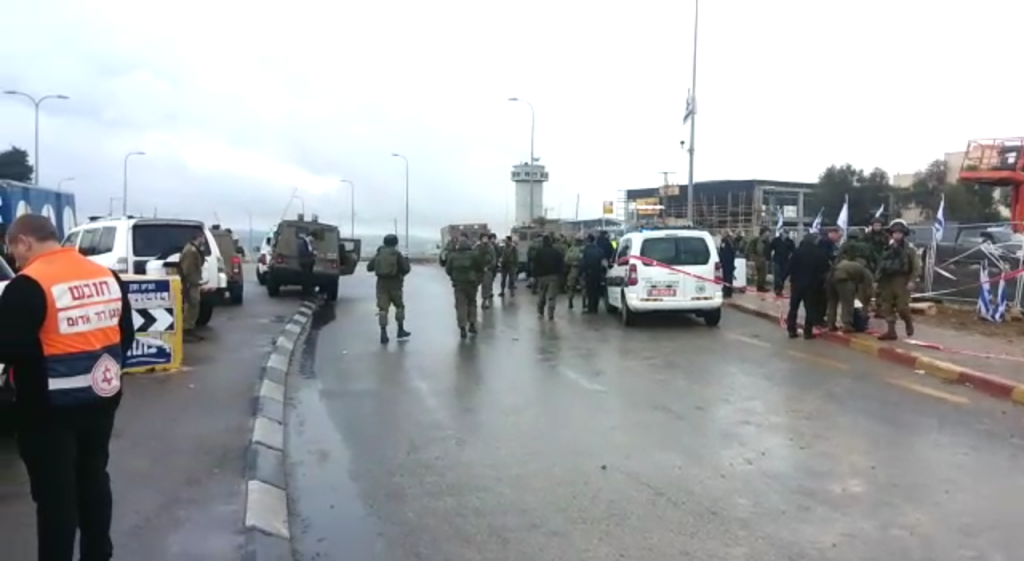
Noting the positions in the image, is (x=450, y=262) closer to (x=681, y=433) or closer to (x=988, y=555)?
(x=681, y=433)

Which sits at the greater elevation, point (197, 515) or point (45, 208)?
point (45, 208)

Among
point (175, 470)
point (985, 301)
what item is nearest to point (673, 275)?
point (985, 301)

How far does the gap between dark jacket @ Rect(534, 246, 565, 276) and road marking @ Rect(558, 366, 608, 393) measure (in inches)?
250

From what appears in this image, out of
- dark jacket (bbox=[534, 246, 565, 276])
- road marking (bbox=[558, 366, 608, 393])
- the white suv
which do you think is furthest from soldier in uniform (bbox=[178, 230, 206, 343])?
dark jacket (bbox=[534, 246, 565, 276])

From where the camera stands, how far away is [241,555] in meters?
5.21

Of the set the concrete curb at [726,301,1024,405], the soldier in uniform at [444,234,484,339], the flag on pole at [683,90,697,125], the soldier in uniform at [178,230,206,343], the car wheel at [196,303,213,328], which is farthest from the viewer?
the flag on pole at [683,90,697,125]

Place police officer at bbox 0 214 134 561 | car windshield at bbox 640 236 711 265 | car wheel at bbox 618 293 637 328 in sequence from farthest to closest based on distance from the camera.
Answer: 1. car wheel at bbox 618 293 637 328
2. car windshield at bbox 640 236 711 265
3. police officer at bbox 0 214 134 561

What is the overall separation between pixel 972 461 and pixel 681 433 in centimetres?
232

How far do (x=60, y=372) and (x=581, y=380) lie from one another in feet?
24.7

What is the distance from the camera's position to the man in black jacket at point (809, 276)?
48.5ft

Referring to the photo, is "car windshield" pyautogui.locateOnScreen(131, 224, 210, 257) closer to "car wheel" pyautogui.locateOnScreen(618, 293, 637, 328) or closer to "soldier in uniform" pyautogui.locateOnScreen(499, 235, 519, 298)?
"car wheel" pyautogui.locateOnScreen(618, 293, 637, 328)

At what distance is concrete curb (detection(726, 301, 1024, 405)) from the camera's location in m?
10.2

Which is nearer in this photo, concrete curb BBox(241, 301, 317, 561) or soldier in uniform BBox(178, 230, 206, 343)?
concrete curb BBox(241, 301, 317, 561)

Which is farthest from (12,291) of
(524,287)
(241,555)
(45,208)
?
(524,287)
